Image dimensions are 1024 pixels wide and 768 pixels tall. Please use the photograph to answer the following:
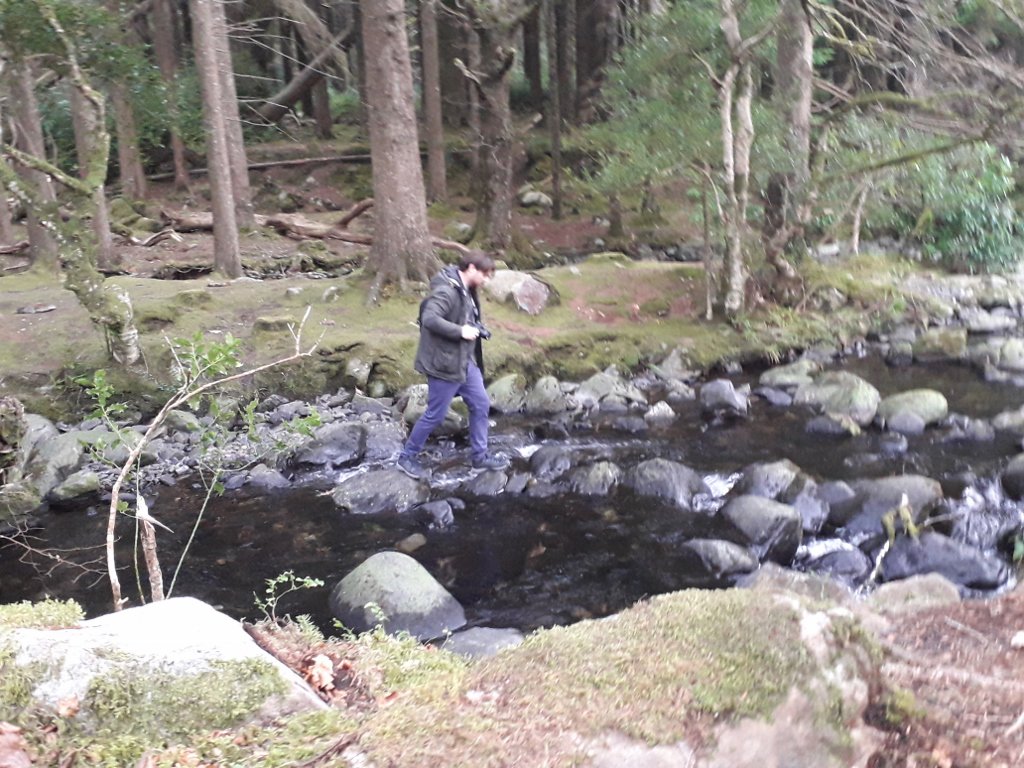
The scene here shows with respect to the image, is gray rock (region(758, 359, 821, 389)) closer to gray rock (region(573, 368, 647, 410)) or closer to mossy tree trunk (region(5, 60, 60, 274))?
gray rock (region(573, 368, 647, 410))

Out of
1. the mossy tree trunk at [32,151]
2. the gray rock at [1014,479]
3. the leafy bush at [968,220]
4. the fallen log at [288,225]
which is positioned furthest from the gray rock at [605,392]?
the fallen log at [288,225]

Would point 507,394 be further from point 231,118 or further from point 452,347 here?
point 231,118

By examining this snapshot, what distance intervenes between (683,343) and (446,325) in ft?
17.4

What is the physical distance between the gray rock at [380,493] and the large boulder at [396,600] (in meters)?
1.57

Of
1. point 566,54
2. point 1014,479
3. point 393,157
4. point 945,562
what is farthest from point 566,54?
point 945,562

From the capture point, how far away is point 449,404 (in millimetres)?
7000

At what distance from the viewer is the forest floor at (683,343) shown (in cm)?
208

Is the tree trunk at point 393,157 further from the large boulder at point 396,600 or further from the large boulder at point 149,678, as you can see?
the large boulder at point 149,678

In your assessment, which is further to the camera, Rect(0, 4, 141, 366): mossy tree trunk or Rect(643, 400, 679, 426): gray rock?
Rect(643, 400, 679, 426): gray rock

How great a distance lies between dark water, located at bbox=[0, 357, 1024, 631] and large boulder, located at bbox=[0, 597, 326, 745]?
2.47 metres

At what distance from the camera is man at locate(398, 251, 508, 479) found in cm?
Result: 638

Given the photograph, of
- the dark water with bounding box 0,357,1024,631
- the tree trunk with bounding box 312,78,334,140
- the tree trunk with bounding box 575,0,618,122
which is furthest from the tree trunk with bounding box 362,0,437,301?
the tree trunk with bounding box 312,78,334,140

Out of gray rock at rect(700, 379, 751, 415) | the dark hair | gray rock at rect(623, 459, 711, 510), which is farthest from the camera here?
gray rock at rect(700, 379, 751, 415)

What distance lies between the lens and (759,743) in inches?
77.7
